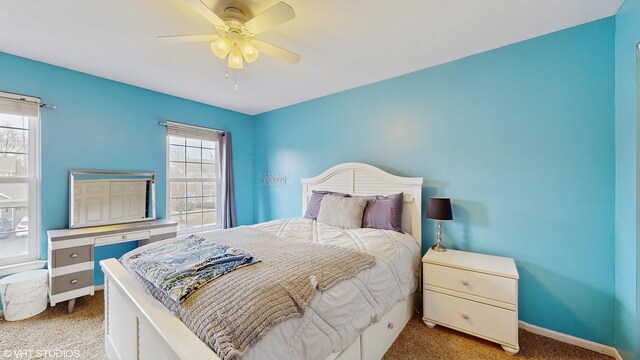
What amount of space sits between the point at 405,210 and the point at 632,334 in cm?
163

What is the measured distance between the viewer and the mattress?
3.54 feet

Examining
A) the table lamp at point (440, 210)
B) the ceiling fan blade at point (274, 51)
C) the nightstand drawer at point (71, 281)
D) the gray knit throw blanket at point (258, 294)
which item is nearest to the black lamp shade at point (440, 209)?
the table lamp at point (440, 210)

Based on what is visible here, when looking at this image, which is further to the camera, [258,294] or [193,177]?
[193,177]

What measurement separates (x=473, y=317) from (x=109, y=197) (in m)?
3.84

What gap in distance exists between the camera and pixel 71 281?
7.67ft

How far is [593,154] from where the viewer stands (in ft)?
6.10

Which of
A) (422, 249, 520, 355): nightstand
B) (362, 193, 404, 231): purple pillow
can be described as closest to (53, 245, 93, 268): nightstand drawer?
(362, 193, 404, 231): purple pillow

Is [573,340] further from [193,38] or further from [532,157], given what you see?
[193,38]

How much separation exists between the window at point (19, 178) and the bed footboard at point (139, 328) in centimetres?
155

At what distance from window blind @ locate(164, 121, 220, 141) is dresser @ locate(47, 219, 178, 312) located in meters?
1.42

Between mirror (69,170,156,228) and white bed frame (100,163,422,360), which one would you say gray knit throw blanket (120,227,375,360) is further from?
mirror (69,170,156,228)

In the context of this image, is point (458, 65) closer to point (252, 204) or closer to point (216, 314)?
point (216, 314)

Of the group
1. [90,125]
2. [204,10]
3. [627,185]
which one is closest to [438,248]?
[627,185]

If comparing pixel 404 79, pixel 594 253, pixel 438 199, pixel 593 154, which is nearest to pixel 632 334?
pixel 594 253
